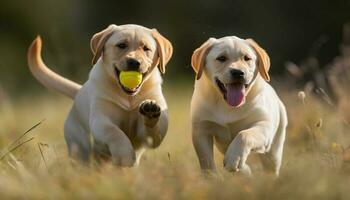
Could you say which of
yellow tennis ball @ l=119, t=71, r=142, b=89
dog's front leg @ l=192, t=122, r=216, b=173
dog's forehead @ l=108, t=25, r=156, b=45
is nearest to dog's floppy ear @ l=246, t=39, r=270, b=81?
dog's front leg @ l=192, t=122, r=216, b=173

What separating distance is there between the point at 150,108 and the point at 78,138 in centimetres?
111

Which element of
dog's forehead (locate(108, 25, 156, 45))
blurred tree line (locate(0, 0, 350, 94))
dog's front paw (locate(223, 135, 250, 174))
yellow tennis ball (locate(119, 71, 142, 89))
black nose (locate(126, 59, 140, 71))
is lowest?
blurred tree line (locate(0, 0, 350, 94))

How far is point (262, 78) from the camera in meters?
7.29

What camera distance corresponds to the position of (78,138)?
7785 millimetres

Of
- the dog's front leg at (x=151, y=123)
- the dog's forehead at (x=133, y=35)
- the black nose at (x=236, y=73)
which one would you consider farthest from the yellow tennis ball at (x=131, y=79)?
the black nose at (x=236, y=73)

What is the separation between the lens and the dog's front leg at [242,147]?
6598 millimetres

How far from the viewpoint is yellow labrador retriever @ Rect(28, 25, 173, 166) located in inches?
273

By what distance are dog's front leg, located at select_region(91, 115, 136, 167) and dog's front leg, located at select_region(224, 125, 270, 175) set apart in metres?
0.67

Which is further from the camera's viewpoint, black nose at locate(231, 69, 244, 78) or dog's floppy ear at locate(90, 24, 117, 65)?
dog's floppy ear at locate(90, 24, 117, 65)

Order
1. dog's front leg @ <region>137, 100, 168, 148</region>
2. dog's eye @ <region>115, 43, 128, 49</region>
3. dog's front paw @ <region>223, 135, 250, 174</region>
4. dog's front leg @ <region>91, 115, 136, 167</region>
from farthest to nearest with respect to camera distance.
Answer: dog's eye @ <region>115, 43, 128, 49</region> < dog's front leg @ <region>137, 100, 168, 148</region> < dog's front leg @ <region>91, 115, 136, 167</region> < dog's front paw @ <region>223, 135, 250, 174</region>

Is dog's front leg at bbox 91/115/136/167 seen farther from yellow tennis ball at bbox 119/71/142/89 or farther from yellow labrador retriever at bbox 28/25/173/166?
yellow tennis ball at bbox 119/71/142/89

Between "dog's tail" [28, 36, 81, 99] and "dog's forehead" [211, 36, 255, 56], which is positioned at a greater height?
"dog's forehead" [211, 36, 255, 56]

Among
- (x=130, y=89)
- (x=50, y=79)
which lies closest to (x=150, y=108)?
(x=130, y=89)

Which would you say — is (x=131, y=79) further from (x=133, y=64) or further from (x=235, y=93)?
(x=235, y=93)
